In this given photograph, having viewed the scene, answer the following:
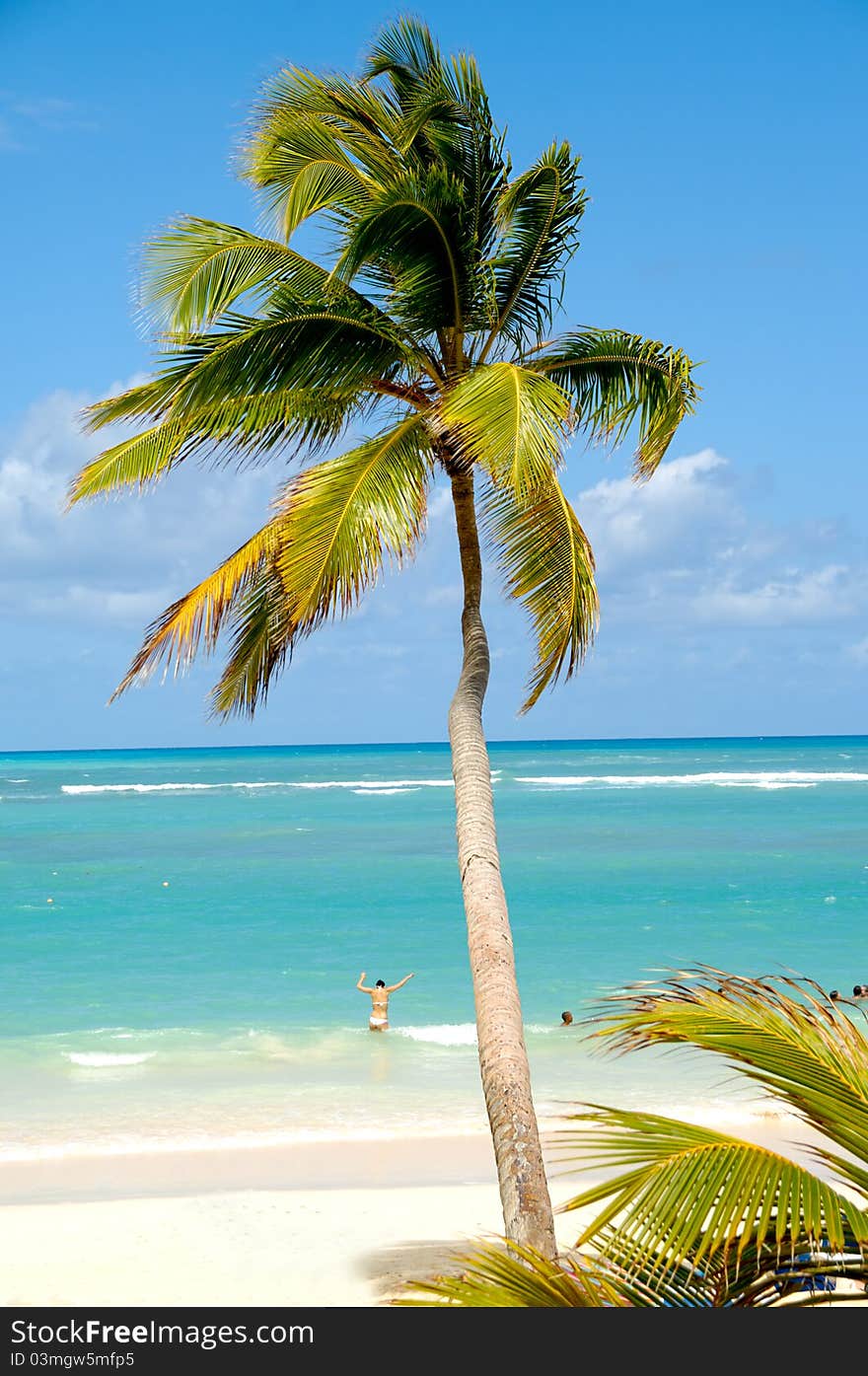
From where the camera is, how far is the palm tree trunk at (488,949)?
632 centimetres

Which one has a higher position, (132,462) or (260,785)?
(260,785)

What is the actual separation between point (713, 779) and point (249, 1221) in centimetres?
7236

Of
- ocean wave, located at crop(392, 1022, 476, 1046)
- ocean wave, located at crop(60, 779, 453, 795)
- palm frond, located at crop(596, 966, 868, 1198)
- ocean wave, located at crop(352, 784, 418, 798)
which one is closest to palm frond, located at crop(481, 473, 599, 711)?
palm frond, located at crop(596, 966, 868, 1198)

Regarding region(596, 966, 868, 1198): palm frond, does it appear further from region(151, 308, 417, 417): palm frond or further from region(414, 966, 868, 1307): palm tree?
region(151, 308, 417, 417): palm frond

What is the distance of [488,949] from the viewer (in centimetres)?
691

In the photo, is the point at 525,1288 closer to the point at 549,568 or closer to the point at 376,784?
the point at 549,568

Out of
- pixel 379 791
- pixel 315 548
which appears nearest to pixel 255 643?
pixel 315 548

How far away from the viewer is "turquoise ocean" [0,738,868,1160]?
13539 millimetres

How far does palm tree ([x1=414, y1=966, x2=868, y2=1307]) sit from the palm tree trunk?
269 centimetres

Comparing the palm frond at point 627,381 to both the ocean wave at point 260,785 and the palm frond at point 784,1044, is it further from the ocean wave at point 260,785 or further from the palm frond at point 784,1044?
the ocean wave at point 260,785

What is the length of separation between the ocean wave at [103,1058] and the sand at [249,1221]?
11.0 feet

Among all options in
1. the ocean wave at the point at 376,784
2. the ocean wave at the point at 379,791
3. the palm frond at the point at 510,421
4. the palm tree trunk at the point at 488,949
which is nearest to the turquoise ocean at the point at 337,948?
the palm tree trunk at the point at 488,949

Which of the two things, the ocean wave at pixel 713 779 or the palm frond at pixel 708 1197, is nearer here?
the palm frond at pixel 708 1197
